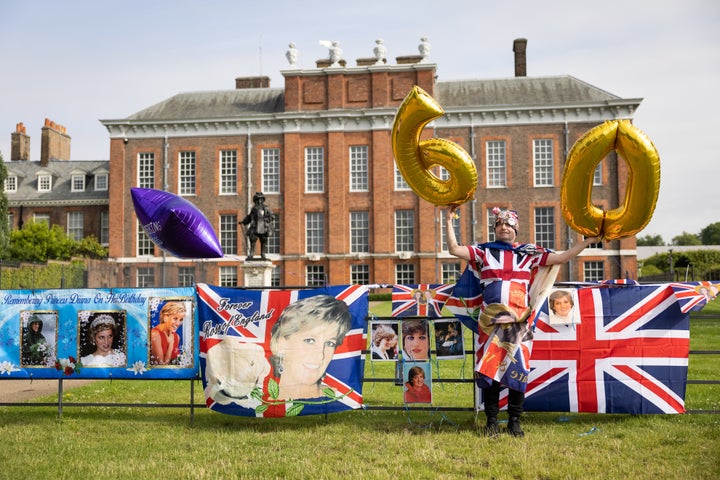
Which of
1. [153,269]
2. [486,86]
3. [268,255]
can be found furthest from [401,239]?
[153,269]

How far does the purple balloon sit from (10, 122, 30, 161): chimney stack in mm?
46908

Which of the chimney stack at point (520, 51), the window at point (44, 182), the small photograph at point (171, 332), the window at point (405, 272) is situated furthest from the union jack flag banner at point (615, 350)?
the window at point (44, 182)

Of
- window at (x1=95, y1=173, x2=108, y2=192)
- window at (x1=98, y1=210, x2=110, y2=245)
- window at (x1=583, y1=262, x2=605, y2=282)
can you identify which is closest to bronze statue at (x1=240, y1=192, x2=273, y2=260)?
window at (x1=583, y1=262, x2=605, y2=282)

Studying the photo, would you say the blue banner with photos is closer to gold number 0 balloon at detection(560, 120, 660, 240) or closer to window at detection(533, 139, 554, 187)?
gold number 0 balloon at detection(560, 120, 660, 240)

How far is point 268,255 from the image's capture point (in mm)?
36469

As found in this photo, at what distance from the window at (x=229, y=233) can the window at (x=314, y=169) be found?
4.73 m

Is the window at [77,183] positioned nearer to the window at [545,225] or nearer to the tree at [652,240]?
the window at [545,225]

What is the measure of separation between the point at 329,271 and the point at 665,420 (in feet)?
99.2

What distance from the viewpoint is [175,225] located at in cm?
1013

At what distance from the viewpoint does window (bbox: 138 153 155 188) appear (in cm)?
3825

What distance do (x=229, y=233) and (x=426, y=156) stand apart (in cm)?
3207

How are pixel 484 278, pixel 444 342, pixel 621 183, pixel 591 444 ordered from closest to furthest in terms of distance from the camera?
pixel 591 444 < pixel 484 278 < pixel 444 342 < pixel 621 183

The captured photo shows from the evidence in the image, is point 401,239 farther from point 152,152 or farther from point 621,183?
point 152,152

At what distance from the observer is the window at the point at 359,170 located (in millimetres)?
36656
